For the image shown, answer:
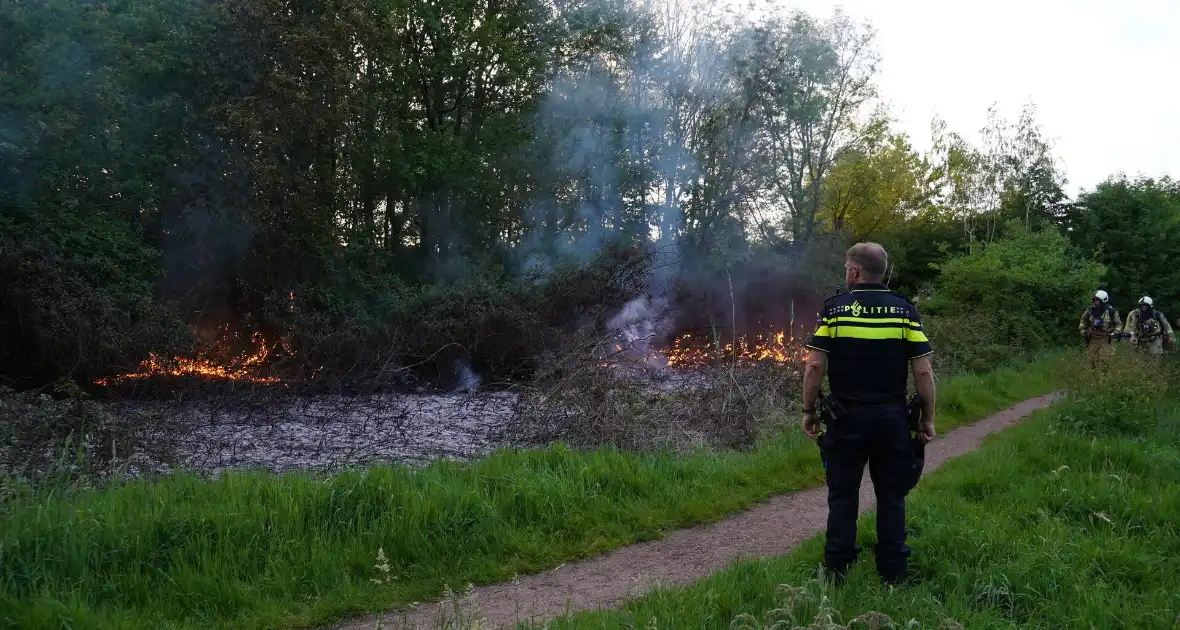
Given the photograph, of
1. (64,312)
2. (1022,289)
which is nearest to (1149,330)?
(1022,289)

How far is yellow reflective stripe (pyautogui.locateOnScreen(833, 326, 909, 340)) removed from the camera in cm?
415

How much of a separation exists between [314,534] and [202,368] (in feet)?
32.9

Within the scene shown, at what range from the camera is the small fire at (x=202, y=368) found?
12.9m

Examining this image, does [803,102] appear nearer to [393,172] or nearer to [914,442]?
[393,172]

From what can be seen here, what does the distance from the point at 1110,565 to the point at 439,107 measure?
20933 mm

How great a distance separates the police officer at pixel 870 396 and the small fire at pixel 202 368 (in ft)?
36.8

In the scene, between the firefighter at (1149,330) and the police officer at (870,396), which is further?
the firefighter at (1149,330)

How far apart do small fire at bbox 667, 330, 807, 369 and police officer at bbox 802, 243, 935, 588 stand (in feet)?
21.2

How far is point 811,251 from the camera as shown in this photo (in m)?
20.9

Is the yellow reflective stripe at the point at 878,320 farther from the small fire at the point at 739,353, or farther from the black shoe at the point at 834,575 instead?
the small fire at the point at 739,353

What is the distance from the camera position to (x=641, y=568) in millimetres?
5000

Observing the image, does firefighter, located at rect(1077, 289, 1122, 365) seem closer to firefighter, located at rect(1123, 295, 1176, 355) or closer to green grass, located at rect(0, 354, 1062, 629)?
firefighter, located at rect(1123, 295, 1176, 355)

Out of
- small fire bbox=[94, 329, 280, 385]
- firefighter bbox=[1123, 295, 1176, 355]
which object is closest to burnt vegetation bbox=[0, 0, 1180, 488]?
small fire bbox=[94, 329, 280, 385]

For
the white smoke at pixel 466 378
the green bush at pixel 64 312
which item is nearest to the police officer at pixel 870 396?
the white smoke at pixel 466 378
